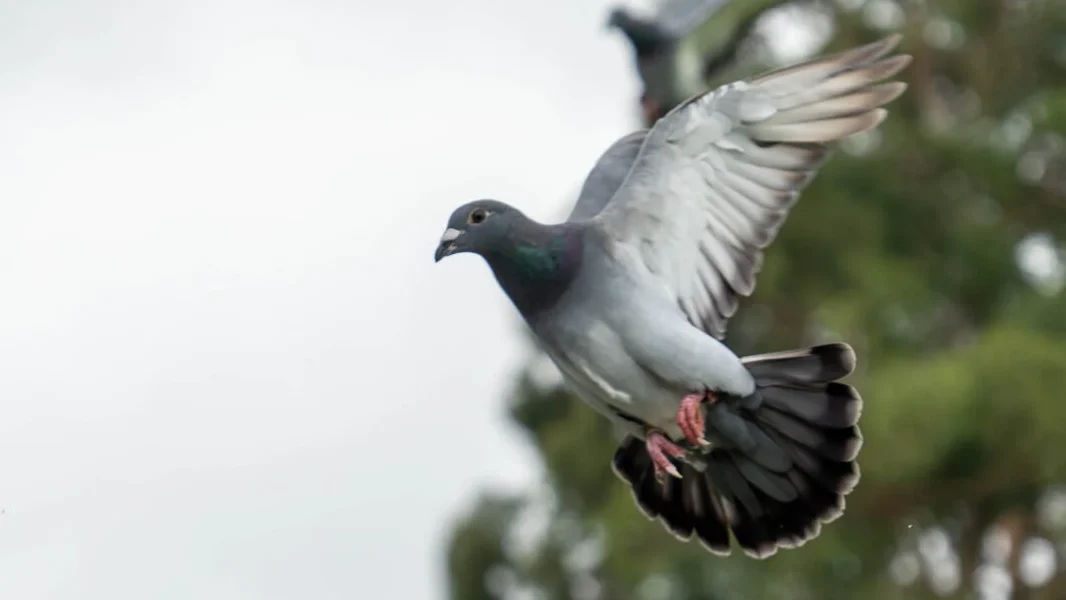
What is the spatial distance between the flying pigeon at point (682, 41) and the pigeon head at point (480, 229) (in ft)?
8.75

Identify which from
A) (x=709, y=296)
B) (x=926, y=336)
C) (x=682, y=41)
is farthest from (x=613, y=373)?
(x=926, y=336)

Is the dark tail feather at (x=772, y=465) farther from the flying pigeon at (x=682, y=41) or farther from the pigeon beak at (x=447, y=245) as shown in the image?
the flying pigeon at (x=682, y=41)

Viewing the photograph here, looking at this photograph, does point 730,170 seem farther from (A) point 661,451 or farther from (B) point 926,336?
(B) point 926,336

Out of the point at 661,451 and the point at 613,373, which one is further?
the point at 661,451

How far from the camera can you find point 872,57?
6543mm

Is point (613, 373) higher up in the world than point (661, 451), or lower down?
higher up

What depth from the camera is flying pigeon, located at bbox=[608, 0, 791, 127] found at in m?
9.38

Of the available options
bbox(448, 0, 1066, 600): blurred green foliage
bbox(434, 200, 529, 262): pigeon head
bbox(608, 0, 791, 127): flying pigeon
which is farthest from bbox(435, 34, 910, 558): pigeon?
bbox(448, 0, 1066, 600): blurred green foliage

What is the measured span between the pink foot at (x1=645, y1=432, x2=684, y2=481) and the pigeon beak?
0.93 metres

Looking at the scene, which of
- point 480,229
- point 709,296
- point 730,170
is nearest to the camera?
point 480,229

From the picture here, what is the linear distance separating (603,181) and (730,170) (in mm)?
604

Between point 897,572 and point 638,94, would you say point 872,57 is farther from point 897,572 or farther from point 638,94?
point 897,572

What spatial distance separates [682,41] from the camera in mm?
9664

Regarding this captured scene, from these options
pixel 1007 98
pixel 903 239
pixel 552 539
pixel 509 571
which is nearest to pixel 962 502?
pixel 903 239
